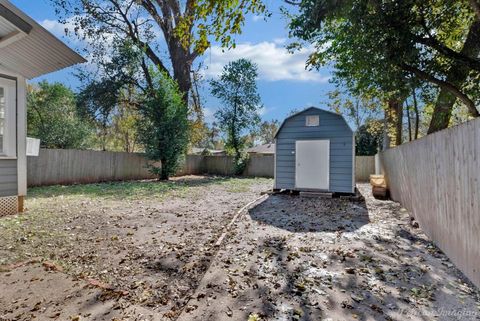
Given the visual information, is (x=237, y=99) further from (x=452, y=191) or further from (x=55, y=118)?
(x=452, y=191)

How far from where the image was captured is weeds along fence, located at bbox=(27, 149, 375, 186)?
10.4 m

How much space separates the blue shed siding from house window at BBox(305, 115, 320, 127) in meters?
7.47

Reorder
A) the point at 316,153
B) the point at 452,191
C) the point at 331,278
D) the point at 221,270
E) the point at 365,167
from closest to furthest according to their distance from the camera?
the point at 331,278, the point at 221,270, the point at 452,191, the point at 316,153, the point at 365,167

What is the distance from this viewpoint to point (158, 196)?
853 centimetres

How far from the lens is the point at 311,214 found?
20.7 ft

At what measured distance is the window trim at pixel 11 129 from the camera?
529 centimetres

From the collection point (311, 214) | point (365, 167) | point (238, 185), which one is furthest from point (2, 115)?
point (365, 167)

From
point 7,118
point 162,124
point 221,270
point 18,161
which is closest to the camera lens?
point 221,270

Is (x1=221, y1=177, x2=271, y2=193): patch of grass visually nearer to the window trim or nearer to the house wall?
the house wall

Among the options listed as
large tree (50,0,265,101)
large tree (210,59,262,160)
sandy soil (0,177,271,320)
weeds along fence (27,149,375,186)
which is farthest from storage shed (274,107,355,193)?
large tree (210,59,262,160)

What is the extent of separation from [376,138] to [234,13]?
62.4 ft

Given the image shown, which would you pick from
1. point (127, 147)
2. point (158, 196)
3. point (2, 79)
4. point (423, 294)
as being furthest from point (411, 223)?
point (127, 147)

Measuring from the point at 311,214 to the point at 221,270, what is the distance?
3.54 meters

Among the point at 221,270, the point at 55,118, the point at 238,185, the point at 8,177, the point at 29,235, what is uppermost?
the point at 55,118
